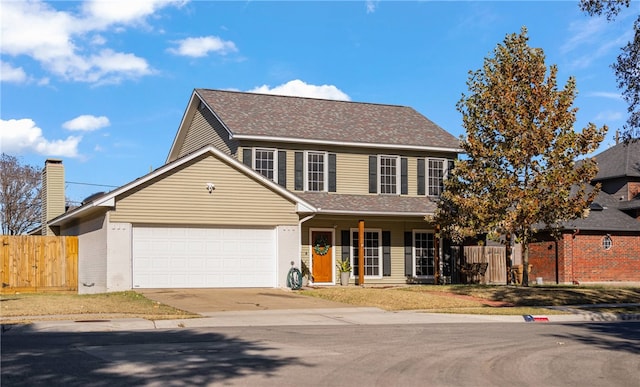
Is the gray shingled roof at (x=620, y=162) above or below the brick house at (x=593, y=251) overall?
above

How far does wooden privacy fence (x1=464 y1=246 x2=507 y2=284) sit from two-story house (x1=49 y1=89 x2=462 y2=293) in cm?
321

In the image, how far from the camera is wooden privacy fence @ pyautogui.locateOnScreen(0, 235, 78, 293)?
27.7 metres

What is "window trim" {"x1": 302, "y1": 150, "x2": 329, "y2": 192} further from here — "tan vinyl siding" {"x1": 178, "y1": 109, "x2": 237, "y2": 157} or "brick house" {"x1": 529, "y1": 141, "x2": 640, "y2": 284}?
"brick house" {"x1": 529, "y1": 141, "x2": 640, "y2": 284}

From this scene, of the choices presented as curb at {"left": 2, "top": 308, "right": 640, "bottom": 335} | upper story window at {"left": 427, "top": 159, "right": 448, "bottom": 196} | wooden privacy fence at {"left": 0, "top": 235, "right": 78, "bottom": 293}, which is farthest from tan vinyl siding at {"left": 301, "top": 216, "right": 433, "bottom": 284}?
curb at {"left": 2, "top": 308, "right": 640, "bottom": 335}

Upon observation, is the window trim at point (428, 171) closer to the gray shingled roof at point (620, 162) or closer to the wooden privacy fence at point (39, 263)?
the wooden privacy fence at point (39, 263)

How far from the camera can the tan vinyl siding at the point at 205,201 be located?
2548 cm

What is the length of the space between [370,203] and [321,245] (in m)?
2.72

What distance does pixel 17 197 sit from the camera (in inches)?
2168

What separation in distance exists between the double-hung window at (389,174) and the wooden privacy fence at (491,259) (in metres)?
5.52


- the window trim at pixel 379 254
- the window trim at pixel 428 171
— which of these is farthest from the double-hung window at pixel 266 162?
the window trim at pixel 428 171

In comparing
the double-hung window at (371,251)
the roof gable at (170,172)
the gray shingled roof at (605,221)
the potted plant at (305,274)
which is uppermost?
the roof gable at (170,172)

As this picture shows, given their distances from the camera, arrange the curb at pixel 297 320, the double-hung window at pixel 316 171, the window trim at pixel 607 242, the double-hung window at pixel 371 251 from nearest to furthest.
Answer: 1. the curb at pixel 297 320
2. the double-hung window at pixel 316 171
3. the double-hung window at pixel 371 251
4. the window trim at pixel 607 242

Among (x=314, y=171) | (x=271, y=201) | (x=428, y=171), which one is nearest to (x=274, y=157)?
(x=314, y=171)

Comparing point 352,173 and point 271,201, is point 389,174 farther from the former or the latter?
point 271,201
